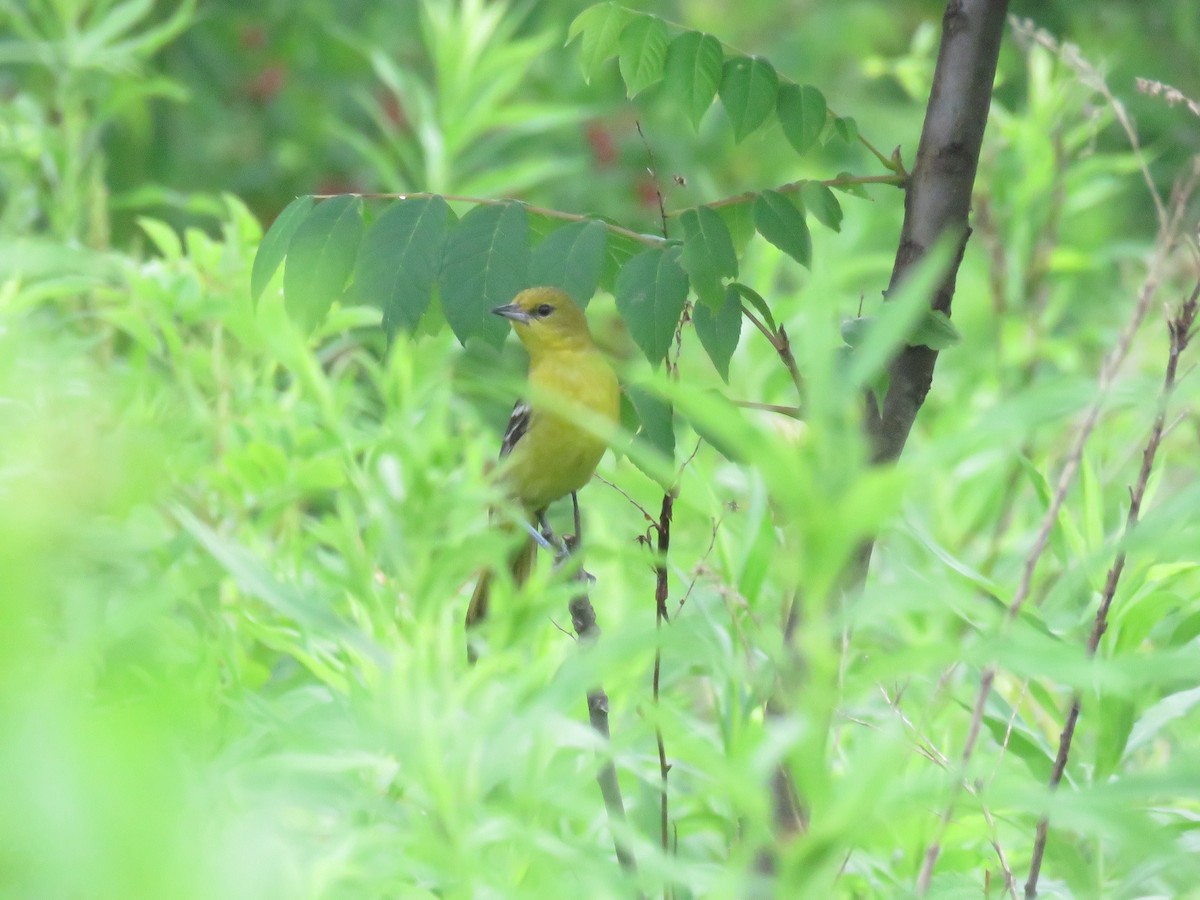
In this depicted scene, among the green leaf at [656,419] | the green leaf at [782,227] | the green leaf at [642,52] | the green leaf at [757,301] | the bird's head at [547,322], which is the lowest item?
the green leaf at [656,419]

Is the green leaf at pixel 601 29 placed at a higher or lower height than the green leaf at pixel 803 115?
higher

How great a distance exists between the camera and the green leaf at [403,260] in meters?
1.50

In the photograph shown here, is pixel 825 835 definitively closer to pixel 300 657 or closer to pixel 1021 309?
pixel 300 657

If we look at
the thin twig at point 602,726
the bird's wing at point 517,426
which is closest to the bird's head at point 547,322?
the bird's wing at point 517,426

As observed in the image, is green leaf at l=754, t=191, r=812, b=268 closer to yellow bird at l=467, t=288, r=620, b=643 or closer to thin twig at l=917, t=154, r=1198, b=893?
thin twig at l=917, t=154, r=1198, b=893

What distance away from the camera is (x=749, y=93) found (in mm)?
1579

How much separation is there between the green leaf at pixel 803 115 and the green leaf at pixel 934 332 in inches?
12.3

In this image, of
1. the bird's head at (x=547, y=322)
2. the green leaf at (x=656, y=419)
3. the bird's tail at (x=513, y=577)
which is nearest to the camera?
the green leaf at (x=656, y=419)

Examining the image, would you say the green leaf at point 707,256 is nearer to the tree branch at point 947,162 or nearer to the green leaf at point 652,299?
the green leaf at point 652,299

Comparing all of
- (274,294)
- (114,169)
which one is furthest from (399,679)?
(114,169)

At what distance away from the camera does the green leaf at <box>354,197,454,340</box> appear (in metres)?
1.50

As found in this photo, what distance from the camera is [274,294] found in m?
2.56

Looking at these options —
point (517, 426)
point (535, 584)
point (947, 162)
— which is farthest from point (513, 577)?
point (947, 162)

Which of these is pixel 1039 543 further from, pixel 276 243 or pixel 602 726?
pixel 276 243
